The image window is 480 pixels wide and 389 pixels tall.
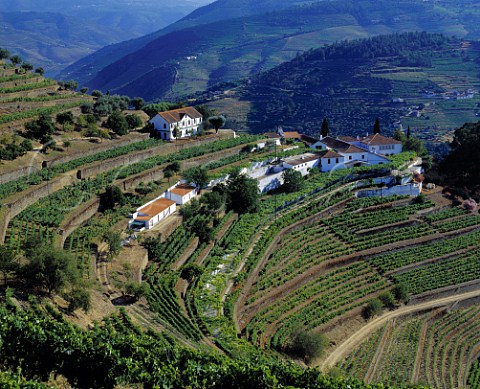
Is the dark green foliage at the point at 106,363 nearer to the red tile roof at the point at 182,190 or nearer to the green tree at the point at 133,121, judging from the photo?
the red tile roof at the point at 182,190

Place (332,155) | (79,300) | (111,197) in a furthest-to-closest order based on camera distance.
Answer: (332,155) < (111,197) < (79,300)

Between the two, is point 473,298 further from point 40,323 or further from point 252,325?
point 40,323

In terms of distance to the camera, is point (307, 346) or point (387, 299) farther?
point (387, 299)

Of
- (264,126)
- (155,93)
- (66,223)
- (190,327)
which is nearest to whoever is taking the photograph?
(190,327)

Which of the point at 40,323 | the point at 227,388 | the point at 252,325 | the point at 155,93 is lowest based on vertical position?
the point at 155,93

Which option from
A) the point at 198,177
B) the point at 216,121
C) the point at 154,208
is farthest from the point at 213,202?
the point at 216,121

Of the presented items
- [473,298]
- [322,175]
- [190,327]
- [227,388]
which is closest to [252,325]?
[190,327]

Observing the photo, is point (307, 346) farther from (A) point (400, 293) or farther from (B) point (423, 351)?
(A) point (400, 293)
